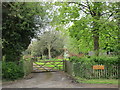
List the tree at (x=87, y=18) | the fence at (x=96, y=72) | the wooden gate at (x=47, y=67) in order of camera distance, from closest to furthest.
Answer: the fence at (x=96, y=72) < the tree at (x=87, y=18) < the wooden gate at (x=47, y=67)

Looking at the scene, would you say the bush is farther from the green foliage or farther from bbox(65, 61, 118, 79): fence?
the green foliage

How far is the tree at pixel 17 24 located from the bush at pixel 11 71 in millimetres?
728

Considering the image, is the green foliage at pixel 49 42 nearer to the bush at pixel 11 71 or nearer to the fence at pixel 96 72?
the bush at pixel 11 71

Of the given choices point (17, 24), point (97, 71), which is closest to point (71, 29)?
point (97, 71)

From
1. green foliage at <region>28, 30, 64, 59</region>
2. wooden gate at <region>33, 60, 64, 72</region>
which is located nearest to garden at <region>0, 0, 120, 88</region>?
wooden gate at <region>33, 60, 64, 72</region>

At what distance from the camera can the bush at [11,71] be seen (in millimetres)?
10291

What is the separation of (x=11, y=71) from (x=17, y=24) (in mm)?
3679

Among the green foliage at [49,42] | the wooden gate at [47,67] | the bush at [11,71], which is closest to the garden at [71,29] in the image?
the bush at [11,71]

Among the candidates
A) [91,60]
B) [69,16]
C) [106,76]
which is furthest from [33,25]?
[106,76]

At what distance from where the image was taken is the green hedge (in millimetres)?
10398

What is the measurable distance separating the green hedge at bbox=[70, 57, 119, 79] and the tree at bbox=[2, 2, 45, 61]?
5.13 m

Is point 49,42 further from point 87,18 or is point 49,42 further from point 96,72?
point 96,72

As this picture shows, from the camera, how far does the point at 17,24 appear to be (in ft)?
35.1

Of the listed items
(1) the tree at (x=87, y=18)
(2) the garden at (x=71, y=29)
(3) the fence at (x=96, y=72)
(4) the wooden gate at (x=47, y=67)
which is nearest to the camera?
(2) the garden at (x=71, y=29)
